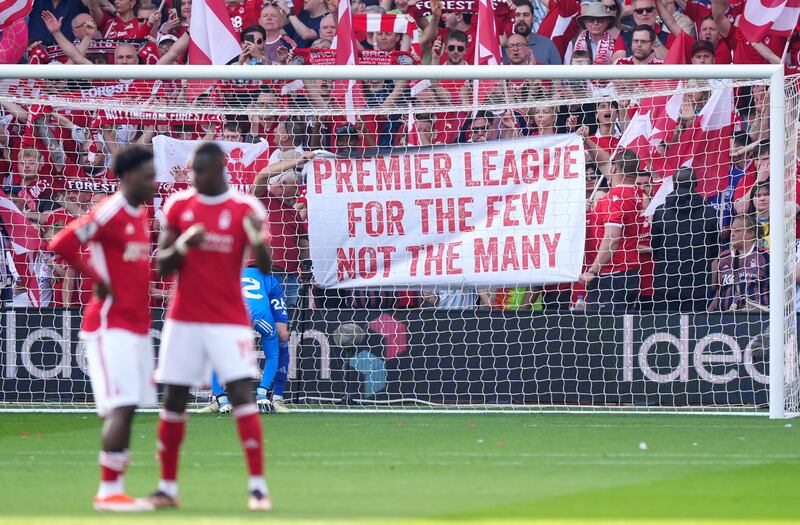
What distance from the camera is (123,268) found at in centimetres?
773

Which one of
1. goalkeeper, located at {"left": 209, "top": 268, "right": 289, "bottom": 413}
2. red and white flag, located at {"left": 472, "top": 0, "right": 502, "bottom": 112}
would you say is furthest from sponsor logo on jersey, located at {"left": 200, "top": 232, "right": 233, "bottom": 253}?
red and white flag, located at {"left": 472, "top": 0, "right": 502, "bottom": 112}

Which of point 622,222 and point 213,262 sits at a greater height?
point 622,222

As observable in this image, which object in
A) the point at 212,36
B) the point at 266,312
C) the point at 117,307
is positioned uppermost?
the point at 212,36

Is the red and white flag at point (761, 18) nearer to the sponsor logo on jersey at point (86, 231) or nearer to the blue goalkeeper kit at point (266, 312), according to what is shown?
the blue goalkeeper kit at point (266, 312)

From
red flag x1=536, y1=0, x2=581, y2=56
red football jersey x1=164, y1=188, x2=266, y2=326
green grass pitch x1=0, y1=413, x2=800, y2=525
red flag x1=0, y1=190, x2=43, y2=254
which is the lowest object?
green grass pitch x1=0, y1=413, x2=800, y2=525

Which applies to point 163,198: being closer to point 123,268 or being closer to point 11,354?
point 11,354

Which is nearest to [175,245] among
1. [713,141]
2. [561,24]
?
[713,141]

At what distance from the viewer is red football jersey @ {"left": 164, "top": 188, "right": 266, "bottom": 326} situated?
7484mm

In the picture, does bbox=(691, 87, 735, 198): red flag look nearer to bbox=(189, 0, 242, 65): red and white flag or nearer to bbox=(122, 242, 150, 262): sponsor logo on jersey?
bbox=(189, 0, 242, 65): red and white flag

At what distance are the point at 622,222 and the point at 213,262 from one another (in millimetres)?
7700

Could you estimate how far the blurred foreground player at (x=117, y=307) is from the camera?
7605 millimetres

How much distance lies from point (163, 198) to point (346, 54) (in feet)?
8.76

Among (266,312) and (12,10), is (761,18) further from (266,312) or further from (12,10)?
(12,10)

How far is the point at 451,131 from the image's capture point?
586 inches
